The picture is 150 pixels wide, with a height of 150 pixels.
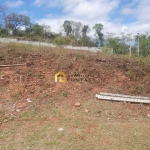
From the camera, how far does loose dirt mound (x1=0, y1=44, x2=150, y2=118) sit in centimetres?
408

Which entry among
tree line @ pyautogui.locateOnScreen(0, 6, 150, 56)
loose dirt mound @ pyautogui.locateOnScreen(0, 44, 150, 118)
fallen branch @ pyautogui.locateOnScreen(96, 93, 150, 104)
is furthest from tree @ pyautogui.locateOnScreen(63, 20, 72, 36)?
fallen branch @ pyautogui.locateOnScreen(96, 93, 150, 104)

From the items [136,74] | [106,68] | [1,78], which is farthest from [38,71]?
[136,74]

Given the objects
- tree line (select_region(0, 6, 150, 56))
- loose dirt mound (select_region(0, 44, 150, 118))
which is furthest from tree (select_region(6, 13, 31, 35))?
loose dirt mound (select_region(0, 44, 150, 118))

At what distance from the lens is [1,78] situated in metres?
4.34

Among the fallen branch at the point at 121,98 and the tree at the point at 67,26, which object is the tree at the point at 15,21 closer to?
the tree at the point at 67,26

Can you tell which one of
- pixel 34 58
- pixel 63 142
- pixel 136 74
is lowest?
pixel 63 142

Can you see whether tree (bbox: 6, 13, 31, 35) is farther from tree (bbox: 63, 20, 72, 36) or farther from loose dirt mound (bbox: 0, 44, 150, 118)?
loose dirt mound (bbox: 0, 44, 150, 118)

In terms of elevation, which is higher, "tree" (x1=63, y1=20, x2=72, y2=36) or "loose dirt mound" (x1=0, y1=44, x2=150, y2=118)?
"tree" (x1=63, y1=20, x2=72, y2=36)

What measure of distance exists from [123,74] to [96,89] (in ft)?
4.24

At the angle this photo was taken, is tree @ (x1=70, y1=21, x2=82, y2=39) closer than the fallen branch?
No

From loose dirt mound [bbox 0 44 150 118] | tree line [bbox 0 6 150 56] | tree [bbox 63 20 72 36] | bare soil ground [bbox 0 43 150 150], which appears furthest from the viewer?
tree [bbox 63 20 72 36]

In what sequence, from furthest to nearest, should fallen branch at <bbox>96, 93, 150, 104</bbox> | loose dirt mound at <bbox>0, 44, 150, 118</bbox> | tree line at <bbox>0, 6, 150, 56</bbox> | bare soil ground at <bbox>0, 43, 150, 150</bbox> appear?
tree line at <bbox>0, 6, 150, 56</bbox>
fallen branch at <bbox>96, 93, 150, 104</bbox>
loose dirt mound at <bbox>0, 44, 150, 118</bbox>
bare soil ground at <bbox>0, 43, 150, 150</bbox>

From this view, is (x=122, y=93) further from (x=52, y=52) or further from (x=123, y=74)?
(x=52, y=52)

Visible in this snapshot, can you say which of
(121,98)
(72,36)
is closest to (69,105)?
(121,98)
